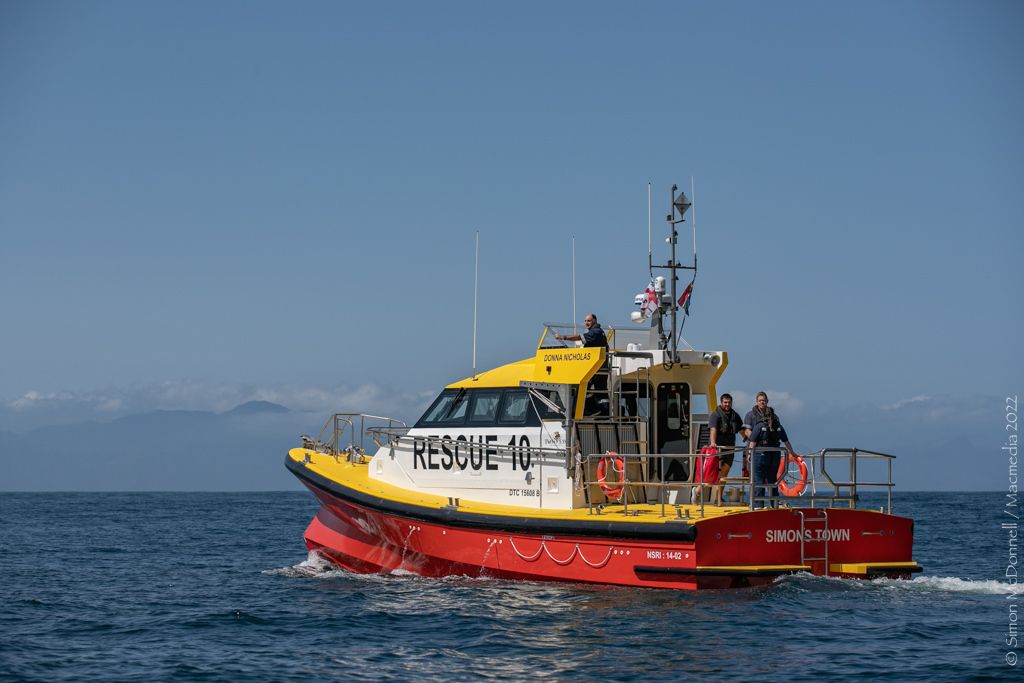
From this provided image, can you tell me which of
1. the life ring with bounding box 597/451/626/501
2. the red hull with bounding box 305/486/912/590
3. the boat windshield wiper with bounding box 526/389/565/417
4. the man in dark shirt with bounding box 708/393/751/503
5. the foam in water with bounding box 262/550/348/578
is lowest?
the foam in water with bounding box 262/550/348/578

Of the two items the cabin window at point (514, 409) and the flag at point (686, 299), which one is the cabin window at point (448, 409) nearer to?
the cabin window at point (514, 409)

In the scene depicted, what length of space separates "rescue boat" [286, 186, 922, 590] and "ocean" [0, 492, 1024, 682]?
30 centimetres

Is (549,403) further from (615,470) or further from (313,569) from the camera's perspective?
(313,569)

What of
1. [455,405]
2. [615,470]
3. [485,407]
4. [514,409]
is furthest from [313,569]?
[615,470]

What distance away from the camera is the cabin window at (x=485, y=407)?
1468 centimetres

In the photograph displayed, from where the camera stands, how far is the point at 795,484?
13328mm

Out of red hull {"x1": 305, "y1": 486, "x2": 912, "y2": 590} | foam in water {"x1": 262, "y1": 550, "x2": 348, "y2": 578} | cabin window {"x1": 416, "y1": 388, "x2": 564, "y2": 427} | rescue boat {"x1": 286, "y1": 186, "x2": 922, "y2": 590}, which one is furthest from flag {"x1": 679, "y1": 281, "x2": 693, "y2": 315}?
foam in water {"x1": 262, "y1": 550, "x2": 348, "y2": 578}

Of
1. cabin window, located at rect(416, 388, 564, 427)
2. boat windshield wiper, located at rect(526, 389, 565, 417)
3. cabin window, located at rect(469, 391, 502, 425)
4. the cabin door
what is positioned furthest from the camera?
cabin window, located at rect(469, 391, 502, 425)

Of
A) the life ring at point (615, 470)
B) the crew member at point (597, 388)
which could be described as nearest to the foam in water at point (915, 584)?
the life ring at point (615, 470)

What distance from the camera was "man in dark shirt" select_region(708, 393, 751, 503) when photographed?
13461 millimetres

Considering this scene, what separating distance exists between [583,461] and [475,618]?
2.50 metres

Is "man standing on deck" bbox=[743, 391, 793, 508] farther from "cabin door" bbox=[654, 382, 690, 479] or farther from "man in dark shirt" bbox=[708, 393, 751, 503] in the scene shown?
"cabin door" bbox=[654, 382, 690, 479]

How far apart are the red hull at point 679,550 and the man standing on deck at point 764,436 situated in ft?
2.77

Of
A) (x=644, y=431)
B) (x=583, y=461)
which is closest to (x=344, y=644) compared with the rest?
(x=583, y=461)
